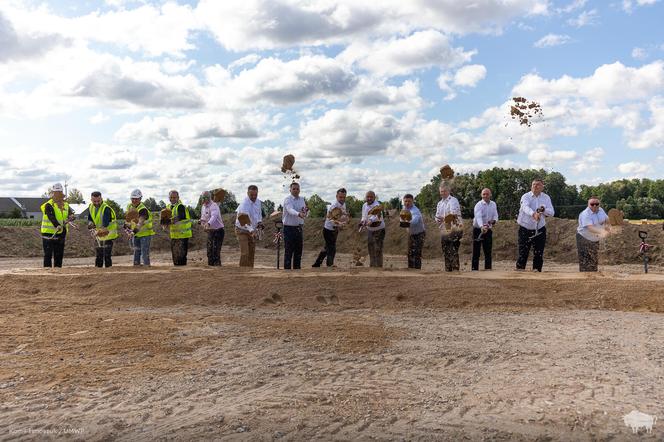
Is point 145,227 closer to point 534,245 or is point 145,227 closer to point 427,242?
point 534,245

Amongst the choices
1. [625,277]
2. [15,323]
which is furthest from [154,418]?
[625,277]

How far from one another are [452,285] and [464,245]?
1456 centimetres

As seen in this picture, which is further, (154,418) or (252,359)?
(252,359)

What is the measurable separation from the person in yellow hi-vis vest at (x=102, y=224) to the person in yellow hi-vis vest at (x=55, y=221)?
60 centimetres

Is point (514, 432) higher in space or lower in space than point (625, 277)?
lower

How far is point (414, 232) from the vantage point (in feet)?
40.1

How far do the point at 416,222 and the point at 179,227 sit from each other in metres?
5.06

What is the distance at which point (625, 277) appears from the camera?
10297 mm

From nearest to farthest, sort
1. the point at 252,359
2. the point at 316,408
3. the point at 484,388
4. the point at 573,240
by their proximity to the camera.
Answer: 1. the point at 316,408
2. the point at 484,388
3. the point at 252,359
4. the point at 573,240

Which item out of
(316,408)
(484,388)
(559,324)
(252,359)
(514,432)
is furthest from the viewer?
(559,324)

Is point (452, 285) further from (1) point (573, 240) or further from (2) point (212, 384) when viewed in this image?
(1) point (573, 240)

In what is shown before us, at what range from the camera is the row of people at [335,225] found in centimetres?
1184

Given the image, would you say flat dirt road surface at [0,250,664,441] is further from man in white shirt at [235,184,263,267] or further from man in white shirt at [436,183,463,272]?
man in white shirt at [235,184,263,267]

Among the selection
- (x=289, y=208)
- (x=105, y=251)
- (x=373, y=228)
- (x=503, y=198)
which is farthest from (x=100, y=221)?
(x=503, y=198)
